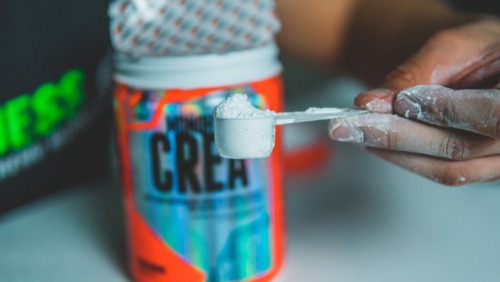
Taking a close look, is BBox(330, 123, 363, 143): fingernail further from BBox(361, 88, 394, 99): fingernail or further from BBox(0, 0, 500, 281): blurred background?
BBox(0, 0, 500, 281): blurred background

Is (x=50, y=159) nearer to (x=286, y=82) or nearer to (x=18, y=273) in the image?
(x=18, y=273)

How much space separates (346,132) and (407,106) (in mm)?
52

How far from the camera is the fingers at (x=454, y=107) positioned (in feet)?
1.23

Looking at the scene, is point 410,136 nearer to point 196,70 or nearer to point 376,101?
point 376,101

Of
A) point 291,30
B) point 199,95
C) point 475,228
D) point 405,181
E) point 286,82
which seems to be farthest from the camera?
point 286,82

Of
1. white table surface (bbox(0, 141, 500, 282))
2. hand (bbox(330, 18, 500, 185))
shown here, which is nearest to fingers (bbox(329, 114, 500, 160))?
hand (bbox(330, 18, 500, 185))

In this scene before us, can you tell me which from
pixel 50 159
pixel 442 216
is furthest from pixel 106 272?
pixel 442 216

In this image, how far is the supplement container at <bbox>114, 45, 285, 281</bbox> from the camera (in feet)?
1.43

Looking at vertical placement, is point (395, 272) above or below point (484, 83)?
below

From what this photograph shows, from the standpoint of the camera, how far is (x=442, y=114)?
395 mm

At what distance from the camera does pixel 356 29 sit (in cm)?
76

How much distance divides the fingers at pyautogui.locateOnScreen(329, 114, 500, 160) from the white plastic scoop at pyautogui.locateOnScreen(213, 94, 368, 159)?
0.18 feet

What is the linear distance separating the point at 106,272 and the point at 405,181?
40 centimetres

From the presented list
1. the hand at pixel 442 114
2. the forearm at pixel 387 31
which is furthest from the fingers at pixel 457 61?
the forearm at pixel 387 31
